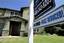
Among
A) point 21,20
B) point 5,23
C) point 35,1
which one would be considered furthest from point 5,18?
point 35,1

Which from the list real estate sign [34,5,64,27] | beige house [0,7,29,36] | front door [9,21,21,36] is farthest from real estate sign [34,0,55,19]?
front door [9,21,21,36]

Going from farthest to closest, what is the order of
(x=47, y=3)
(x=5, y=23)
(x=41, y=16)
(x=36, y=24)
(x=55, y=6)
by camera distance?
(x=5, y=23)
(x=36, y=24)
(x=41, y=16)
(x=47, y=3)
(x=55, y=6)

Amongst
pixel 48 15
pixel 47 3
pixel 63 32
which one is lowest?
pixel 63 32

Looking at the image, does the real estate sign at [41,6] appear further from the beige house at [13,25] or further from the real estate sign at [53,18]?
the beige house at [13,25]

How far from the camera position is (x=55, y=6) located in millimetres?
1180

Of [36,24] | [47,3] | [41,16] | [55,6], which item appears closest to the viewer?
[55,6]

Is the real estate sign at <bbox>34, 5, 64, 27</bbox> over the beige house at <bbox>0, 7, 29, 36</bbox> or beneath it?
beneath

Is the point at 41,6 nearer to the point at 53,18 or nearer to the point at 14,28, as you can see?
the point at 53,18

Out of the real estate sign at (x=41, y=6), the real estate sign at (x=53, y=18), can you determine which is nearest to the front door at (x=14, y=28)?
the real estate sign at (x=41, y=6)

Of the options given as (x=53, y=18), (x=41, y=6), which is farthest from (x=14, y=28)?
(x=53, y=18)

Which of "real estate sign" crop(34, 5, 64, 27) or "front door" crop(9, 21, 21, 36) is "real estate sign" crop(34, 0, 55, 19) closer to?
"real estate sign" crop(34, 5, 64, 27)

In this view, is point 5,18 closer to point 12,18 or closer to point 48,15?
point 12,18

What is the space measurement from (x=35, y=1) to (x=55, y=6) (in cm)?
44

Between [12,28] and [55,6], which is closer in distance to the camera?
[55,6]
